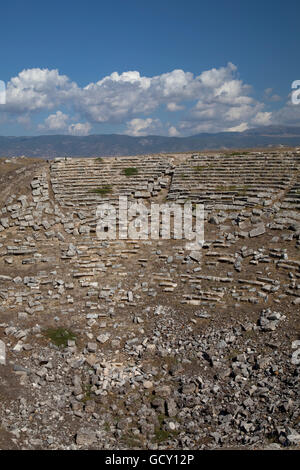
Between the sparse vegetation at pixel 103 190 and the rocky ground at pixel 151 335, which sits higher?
the sparse vegetation at pixel 103 190

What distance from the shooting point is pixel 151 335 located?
17.2m

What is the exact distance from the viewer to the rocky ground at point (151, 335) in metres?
12.3

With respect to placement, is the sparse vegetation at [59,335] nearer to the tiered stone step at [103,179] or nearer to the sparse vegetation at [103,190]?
the tiered stone step at [103,179]

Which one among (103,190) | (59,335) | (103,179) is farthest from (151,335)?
(103,179)

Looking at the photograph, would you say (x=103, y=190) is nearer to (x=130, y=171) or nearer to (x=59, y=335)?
(x=130, y=171)

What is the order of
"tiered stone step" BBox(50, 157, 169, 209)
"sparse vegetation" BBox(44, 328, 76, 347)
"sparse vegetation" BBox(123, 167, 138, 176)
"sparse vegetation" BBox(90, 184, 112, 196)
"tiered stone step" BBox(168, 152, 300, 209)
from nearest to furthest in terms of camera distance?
"sparse vegetation" BBox(44, 328, 76, 347) → "tiered stone step" BBox(168, 152, 300, 209) → "tiered stone step" BBox(50, 157, 169, 209) → "sparse vegetation" BBox(90, 184, 112, 196) → "sparse vegetation" BBox(123, 167, 138, 176)

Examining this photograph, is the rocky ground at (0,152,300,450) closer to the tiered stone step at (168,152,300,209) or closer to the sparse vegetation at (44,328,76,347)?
the sparse vegetation at (44,328,76,347)

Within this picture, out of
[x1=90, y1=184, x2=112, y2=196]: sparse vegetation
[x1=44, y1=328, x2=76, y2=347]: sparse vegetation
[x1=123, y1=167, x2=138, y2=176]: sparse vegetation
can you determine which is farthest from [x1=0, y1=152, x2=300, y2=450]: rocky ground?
[x1=123, y1=167, x2=138, y2=176]: sparse vegetation

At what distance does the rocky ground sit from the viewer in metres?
12.3

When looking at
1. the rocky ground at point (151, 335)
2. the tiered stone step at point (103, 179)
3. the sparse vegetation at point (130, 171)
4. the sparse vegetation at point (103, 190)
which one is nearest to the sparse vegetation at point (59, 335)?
the rocky ground at point (151, 335)

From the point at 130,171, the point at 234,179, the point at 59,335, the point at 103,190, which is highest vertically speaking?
the point at 130,171

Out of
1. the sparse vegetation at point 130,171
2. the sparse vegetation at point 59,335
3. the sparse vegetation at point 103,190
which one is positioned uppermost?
the sparse vegetation at point 130,171
